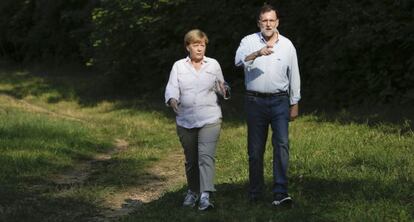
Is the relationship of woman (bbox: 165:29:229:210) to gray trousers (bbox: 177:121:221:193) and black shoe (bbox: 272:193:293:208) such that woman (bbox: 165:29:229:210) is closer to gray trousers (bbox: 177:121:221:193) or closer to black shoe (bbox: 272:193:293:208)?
gray trousers (bbox: 177:121:221:193)

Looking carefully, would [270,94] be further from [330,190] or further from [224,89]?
[330,190]

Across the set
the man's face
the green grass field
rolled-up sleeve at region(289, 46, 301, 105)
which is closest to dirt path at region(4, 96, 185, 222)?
the green grass field

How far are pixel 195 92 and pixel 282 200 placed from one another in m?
1.52

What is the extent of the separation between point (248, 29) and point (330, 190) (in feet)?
41.9

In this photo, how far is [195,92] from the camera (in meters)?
7.16

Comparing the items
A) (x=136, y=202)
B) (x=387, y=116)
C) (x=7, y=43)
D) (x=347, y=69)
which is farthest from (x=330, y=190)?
(x=7, y=43)

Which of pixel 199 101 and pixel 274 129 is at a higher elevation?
pixel 199 101

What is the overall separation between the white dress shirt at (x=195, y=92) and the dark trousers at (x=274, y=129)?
16.7 inches

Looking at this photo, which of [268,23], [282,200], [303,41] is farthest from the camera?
[303,41]

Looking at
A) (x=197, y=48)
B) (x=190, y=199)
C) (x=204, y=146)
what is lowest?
(x=190, y=199)

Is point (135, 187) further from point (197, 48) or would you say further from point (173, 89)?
point (197, 48)

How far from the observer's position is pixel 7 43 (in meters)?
50.3

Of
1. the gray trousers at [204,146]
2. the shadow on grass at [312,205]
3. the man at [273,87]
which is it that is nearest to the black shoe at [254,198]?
the shadow on grass at [312,205]

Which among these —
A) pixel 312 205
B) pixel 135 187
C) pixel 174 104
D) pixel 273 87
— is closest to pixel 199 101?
pixel 174 104
